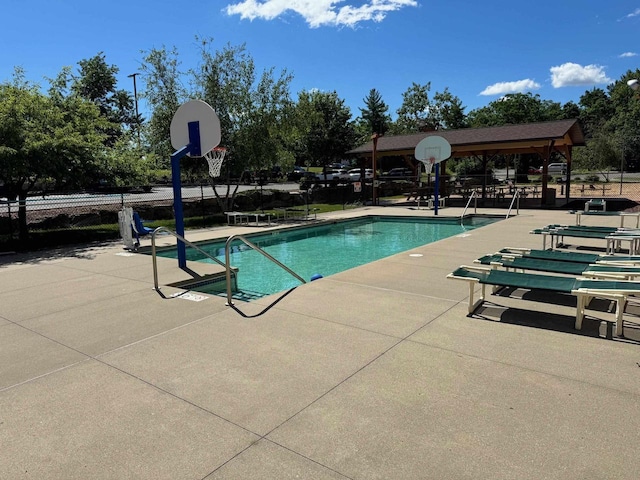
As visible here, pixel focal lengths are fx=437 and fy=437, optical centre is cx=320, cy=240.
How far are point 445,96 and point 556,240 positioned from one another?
165 feet

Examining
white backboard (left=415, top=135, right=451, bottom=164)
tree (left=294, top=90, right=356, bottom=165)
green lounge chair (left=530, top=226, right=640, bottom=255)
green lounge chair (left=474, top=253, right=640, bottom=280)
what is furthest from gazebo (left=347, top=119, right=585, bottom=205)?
green lounge chair (left=474, top=253, right=640, bottom=280)

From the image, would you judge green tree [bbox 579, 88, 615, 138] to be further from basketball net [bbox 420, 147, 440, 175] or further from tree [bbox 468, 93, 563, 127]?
basketball net [bbox 420, 147, 440, 175]

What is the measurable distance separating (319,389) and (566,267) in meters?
4.34

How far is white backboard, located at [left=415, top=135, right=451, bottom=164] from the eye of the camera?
822 inches

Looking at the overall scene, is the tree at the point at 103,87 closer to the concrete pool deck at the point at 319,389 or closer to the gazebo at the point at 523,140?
the gazebo at the point at 523,140

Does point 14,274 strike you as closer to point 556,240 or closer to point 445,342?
point 445,342

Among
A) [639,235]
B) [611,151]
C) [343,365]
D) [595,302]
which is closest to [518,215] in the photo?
[639,235]

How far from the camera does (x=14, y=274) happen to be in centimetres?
860

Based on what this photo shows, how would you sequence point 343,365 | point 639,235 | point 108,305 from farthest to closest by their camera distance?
point 639,235 < point 108,305 < point 343,365

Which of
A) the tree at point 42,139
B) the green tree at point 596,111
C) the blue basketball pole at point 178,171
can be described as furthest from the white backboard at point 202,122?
the green tree at point 596,111

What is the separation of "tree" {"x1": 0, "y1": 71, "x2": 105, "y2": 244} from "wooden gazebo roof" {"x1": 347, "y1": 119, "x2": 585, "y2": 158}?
17.7 metres

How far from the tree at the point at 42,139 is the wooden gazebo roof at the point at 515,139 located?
17.7m

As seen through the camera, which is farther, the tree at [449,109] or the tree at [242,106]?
the tree at [449,109]

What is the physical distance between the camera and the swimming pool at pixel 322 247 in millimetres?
9742
